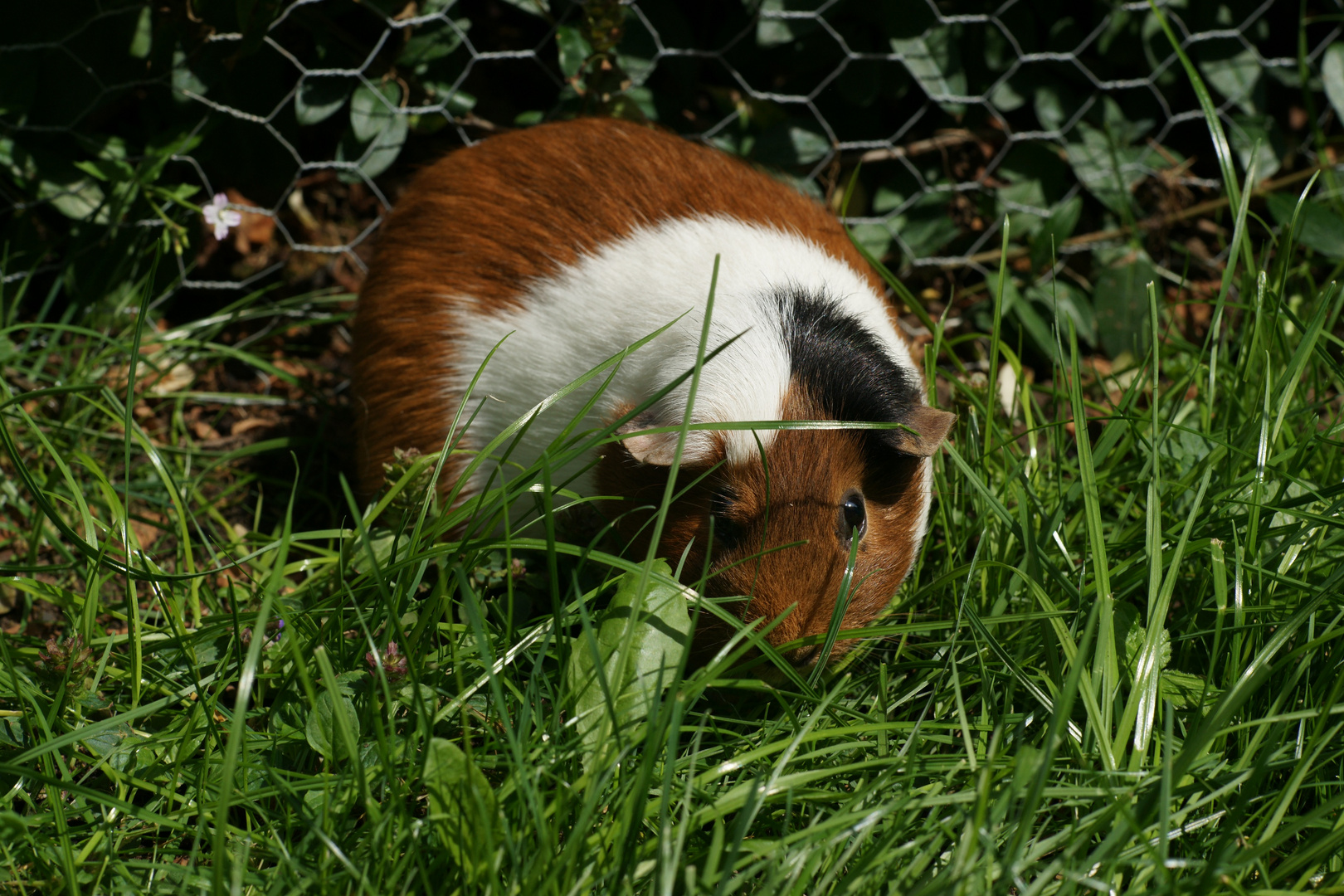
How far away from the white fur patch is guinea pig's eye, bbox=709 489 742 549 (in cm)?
9

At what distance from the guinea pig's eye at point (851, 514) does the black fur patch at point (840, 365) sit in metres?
0.16

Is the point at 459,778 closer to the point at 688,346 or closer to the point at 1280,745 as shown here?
the point at 688,346

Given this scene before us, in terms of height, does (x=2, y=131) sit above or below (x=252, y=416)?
above

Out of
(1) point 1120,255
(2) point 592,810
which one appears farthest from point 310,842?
(1) point 1120,255

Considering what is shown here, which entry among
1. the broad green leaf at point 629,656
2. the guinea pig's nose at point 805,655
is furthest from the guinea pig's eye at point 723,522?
the guinea pig's nose at point 805,655

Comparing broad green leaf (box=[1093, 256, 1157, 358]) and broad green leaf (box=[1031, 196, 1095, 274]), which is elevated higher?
broad green leaf (box=[1031, 196, 1095, 274])

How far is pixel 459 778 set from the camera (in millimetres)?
1490

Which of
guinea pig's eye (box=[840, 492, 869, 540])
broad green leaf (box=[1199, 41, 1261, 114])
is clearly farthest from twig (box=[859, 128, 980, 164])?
guinea pig's eye (box=[840, 492, 869, 540])

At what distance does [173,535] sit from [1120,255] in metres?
2.91

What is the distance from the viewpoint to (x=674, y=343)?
1930 millimetres

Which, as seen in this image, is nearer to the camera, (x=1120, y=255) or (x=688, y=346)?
(x=688, y=346)

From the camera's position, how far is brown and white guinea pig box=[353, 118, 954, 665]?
1820mm

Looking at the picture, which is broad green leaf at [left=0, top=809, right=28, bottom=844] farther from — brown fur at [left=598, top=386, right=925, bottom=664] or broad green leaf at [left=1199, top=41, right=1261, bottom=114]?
broad green leaf at [left=1199, top=41, right=1261, bottom=114]

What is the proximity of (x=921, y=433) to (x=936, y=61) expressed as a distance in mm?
1671
